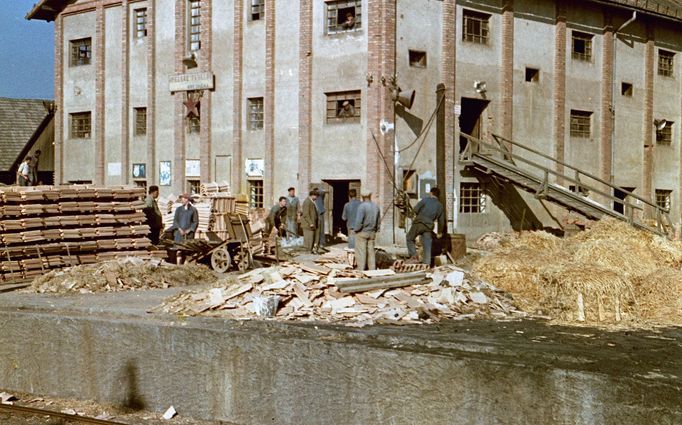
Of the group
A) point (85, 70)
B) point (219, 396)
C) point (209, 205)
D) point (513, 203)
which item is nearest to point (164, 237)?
point (209, 205)

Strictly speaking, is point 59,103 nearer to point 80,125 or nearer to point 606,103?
point 80,125

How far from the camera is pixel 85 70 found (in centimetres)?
3344

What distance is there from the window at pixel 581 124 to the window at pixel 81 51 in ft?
65.0

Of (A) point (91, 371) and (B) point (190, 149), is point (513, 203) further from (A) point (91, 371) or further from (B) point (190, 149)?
(A) point (91, 371)

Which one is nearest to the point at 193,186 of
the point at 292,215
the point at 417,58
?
the point at 292,215

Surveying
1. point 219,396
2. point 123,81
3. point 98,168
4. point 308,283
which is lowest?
point 219,396

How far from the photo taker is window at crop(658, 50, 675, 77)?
33.2 metres

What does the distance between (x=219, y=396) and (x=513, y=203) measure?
19.7 metres

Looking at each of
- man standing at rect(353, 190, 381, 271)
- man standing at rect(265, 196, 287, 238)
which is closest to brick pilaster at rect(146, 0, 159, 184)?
man standing at rect(265, 196, 287, 238)

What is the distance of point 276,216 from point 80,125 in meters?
13.6

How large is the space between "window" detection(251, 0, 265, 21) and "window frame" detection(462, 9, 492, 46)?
7.03 m

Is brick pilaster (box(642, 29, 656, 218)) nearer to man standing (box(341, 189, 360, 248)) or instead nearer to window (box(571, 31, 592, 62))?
window (box(571, 31, 592, 62))

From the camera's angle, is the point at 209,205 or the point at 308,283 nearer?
the point at 308,283

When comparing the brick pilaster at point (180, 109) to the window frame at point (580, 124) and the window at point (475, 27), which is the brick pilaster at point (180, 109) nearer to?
the window at point (475, 27)
